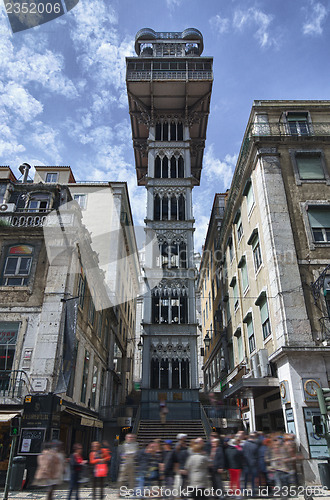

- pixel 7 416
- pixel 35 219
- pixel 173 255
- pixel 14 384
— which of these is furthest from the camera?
pixel 173 255

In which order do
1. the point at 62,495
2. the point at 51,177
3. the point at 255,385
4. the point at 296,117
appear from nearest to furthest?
the point at 62,495 → the point at 255,385 → the point at 296,117 → the point at 51,177

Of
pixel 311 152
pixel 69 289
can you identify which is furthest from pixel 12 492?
pixel 311 152

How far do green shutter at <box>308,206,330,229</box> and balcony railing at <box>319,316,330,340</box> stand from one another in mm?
5062

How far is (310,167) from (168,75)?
26.0 metres

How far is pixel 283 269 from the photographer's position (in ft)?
57.6

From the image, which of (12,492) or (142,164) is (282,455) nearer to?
(12,492)

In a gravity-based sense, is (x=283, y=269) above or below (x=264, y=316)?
above

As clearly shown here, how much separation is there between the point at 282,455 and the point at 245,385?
6510mm

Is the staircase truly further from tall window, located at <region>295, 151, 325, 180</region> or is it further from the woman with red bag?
tall window, located at <region>295, 151, 325, 180</region>

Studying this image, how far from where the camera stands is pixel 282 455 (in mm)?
10344

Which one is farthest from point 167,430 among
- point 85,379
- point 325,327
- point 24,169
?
point 24,169

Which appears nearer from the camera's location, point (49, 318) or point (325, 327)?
point (325, 327)

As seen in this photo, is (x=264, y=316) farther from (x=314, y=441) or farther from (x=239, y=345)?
(x=239, y=345)

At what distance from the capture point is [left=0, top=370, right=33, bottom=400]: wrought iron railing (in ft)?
48.8
